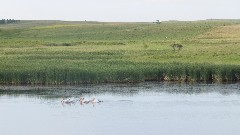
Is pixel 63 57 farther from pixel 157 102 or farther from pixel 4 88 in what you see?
pixel 157 102

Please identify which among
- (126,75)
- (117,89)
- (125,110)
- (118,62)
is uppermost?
(118,62)

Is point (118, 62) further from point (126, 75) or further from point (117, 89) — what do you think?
point (117, 89)

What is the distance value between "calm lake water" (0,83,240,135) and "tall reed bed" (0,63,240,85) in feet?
4.28

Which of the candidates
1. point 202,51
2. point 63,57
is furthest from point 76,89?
point 202,51

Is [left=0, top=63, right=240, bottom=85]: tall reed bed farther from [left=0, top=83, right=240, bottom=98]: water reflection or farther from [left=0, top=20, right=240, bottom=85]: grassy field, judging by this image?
[left=0, top=83, right=240, bottom=98]: water reflection

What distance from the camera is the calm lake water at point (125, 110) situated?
107 feet

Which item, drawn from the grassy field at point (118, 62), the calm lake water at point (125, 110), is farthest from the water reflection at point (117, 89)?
the grassy field at point (118, 62)

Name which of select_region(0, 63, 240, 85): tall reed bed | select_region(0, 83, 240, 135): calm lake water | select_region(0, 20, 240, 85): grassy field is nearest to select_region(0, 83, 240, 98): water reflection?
select_region(0, 83, 240, 135): calm lake water

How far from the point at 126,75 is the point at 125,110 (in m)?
11.6

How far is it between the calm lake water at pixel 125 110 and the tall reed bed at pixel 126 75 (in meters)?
1.30

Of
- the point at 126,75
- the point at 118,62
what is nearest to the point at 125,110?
the point at 126,75

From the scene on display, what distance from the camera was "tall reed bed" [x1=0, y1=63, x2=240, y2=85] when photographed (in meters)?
48.3

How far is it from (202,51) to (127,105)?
24.0 meters

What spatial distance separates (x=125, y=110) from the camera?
37.7 m
